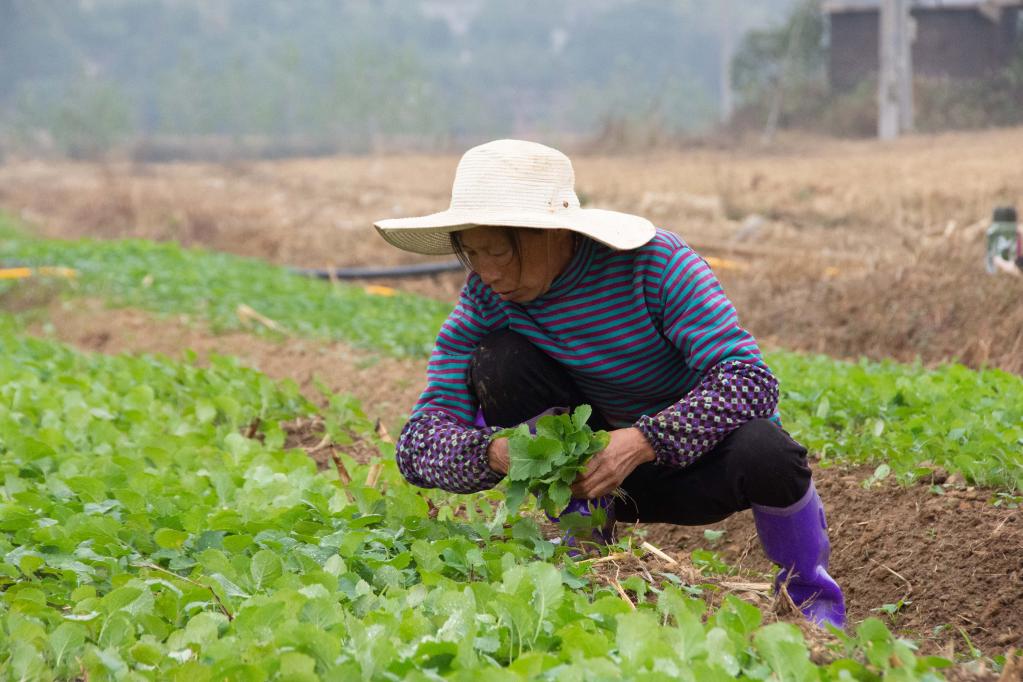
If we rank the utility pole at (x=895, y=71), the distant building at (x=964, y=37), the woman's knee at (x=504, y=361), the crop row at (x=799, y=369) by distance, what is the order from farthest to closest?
1. the distant building at (x=964, y=37)
2. the utility pole at (x=895, y=71)
3. the crop row at (x=799, y=369)
4. the woman's knee at (x=504, y=361)

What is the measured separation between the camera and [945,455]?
378cm

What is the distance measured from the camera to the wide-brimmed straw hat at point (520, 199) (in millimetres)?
2646

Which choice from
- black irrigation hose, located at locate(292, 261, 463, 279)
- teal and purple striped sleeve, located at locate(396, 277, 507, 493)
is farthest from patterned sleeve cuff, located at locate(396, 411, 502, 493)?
black irrigation hose, located at locate(292, 261, 463, 279)

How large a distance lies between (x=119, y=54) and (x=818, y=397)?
8157cm

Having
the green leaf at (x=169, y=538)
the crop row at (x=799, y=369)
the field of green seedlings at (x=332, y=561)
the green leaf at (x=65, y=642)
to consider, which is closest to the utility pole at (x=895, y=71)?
the crop row at (x=799, y=369)

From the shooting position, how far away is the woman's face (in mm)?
2736

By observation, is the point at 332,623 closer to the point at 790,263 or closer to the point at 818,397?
the point at 818,397

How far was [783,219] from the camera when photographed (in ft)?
45.5

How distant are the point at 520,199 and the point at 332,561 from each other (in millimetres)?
876

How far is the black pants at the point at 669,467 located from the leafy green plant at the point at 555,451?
31 centimetres

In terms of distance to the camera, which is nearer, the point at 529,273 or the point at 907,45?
the point at 529,273

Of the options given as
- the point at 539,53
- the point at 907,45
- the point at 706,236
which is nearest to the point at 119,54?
the point at 539,53

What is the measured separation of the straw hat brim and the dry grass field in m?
3.09

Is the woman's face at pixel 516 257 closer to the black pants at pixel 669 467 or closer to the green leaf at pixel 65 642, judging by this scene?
the black pants at pixel 669 467
